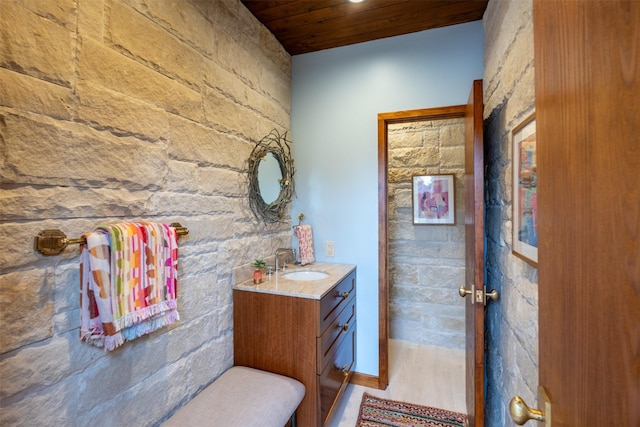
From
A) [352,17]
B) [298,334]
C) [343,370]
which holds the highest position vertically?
[352,17]

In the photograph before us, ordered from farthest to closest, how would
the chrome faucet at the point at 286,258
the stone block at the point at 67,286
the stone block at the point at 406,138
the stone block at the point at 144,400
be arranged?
the stone block at the point at 406,138, the chrome faucet at the point at 286,258, the stone block at the point at 144,400, the stone block at the point at 67,286

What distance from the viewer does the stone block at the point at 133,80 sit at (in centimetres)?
100

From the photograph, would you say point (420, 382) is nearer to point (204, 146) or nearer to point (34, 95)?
point (204, 146)

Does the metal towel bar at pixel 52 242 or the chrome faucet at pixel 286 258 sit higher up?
the metal towel bar at pixel 52 242

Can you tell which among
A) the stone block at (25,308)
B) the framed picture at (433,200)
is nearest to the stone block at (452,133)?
the framed picture at (433,200)

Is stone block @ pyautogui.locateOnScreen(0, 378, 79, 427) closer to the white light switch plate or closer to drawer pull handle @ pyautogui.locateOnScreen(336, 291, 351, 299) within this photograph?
drawer pull handle @ pyautogui.locateOnScreen(336, 291, 351, 299)

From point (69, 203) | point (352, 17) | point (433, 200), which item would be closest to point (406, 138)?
point (433, 200)

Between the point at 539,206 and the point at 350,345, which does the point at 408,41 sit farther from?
the point at 350,345

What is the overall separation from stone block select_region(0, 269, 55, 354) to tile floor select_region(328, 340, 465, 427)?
1.70 metres

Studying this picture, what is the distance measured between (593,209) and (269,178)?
1.90 metres

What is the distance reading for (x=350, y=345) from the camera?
2.14 metres

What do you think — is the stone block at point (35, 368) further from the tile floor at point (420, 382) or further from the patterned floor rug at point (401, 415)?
the patterned floor rug at point (401, 415)

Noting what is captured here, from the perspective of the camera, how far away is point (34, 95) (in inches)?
33.5

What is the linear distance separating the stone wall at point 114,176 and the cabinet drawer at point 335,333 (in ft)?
1.87
